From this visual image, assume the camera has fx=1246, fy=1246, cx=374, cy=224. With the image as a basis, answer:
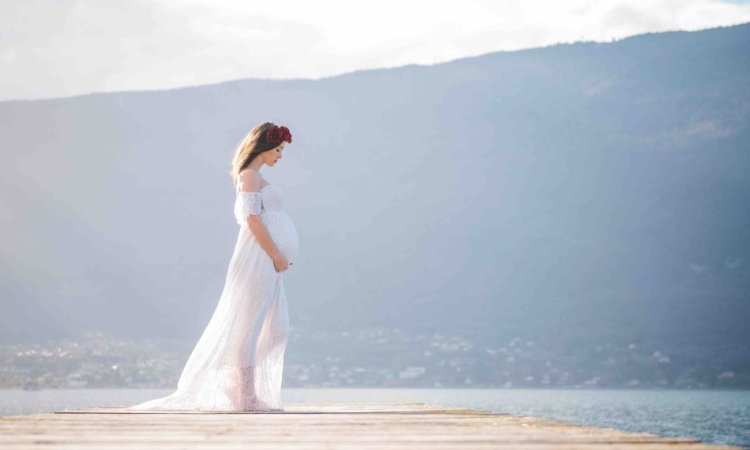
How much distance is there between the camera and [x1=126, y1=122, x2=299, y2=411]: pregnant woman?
707 centimetres

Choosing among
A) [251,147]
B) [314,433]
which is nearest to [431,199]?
[251,147]

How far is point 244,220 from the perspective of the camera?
23.5 feet

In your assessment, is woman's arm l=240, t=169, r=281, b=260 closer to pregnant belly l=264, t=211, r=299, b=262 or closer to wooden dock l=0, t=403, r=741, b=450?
pregnant belly l=264, t=211, r=299, b=262

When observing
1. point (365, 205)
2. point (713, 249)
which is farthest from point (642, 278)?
point (365, 205)

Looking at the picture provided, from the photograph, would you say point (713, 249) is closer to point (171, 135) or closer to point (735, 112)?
point (735, 112)

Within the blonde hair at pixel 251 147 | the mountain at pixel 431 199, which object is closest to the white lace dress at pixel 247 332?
the blonde hair at pixel 251 147

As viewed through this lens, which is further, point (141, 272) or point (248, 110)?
point (248, 110)

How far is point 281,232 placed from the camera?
722cm

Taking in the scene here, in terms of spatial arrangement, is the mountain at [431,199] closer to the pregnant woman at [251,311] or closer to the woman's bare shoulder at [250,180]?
the pregnant woman at [251,311]

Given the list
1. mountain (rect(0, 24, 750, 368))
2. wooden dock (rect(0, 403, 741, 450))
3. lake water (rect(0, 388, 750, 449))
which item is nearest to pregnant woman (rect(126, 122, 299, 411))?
wooden dock (rect(0, 403, 741, 450))

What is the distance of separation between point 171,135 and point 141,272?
43.2 ft

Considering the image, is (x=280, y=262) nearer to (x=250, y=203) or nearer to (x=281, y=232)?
(x=281, y=232)

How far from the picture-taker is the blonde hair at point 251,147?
709cm

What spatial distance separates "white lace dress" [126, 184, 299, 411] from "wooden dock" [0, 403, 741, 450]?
1131 millimetres
